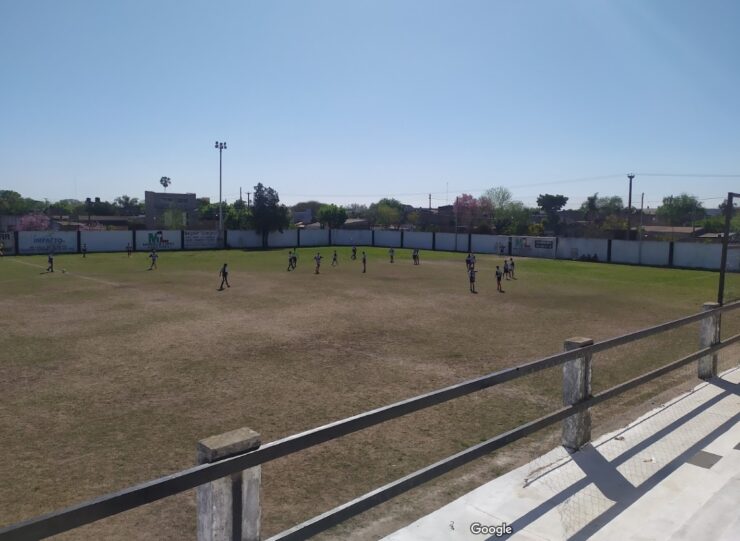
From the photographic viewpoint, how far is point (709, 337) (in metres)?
7.89

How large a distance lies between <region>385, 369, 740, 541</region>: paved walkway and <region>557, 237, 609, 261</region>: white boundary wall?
46494 millimetres

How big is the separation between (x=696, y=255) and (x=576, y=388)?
44.8 m

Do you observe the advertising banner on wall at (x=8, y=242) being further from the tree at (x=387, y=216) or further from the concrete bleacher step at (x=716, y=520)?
the tree at (x=387, y=216)

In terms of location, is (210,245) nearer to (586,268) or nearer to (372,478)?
(586,268)

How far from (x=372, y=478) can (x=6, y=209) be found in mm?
139241

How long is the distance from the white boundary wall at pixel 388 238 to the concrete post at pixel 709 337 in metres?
59.6

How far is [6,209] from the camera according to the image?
120 metres

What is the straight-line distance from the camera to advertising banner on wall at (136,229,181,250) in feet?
178

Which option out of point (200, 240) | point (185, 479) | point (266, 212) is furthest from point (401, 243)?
point (185, 479)

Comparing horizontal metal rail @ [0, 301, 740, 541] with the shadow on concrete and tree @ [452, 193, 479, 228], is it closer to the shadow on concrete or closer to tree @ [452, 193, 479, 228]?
the shadow on concrete

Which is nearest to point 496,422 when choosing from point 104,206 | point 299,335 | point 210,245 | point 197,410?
point 197,410

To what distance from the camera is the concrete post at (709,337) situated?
25.7ft

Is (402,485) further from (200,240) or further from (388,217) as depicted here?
(388,217)

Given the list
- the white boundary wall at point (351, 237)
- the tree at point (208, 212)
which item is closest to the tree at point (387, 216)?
the tree at point (208, 212)
